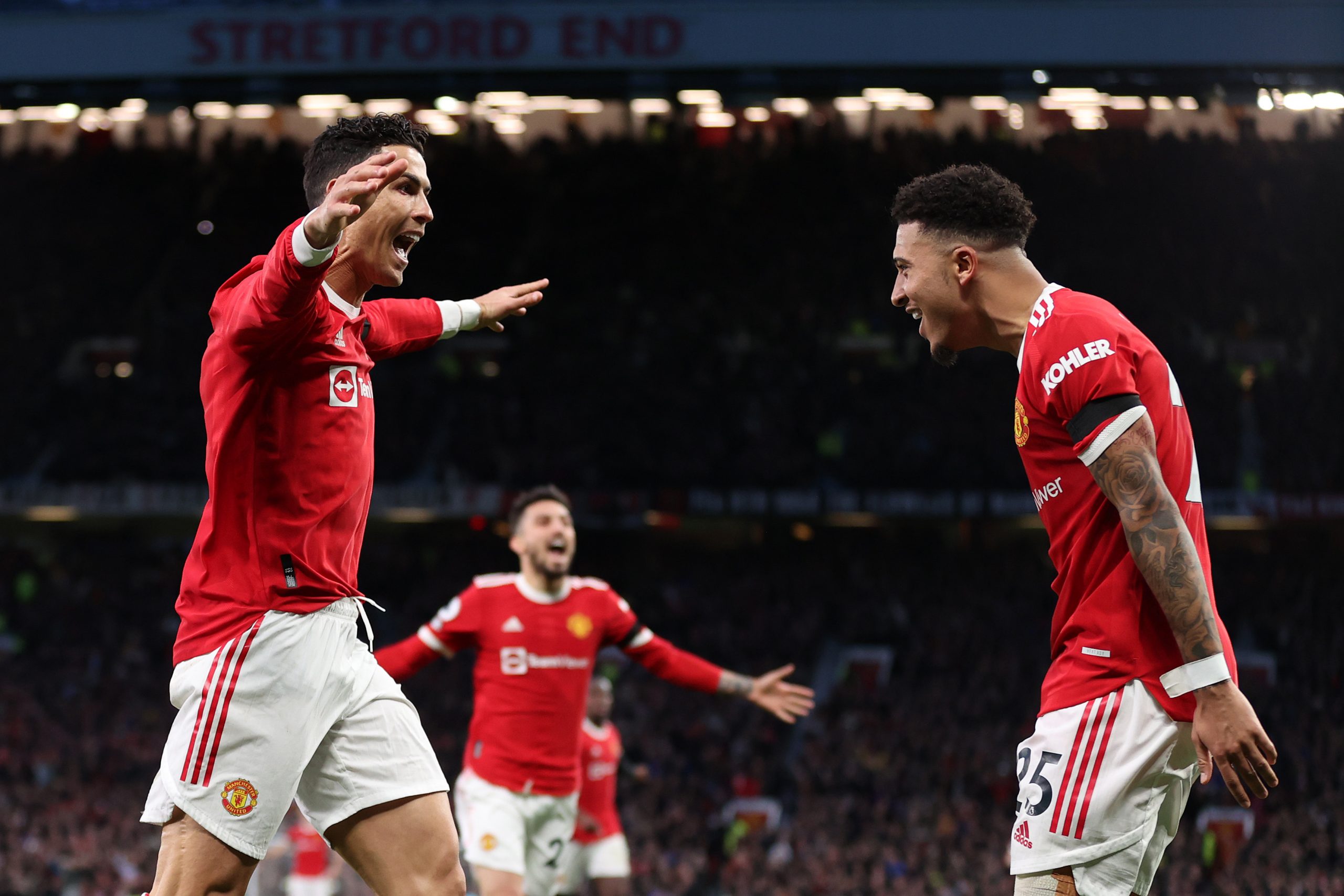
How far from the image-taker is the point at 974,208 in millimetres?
3182

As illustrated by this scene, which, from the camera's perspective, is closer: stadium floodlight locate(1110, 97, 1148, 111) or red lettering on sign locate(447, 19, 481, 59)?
red lettering on sign locate(447, 19, 481, 59)

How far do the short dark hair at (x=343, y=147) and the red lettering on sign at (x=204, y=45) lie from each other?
647 inches

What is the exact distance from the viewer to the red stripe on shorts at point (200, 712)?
3.19m

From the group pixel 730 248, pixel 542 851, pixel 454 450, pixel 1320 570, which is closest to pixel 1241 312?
pixel 1320 570

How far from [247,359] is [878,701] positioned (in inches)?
675

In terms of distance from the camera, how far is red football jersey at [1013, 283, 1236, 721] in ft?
9.18

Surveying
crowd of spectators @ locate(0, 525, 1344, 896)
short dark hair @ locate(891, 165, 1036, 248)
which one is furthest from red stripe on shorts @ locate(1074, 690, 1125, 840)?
crowd of spectators @ locate(0, 525, 1344, 896)

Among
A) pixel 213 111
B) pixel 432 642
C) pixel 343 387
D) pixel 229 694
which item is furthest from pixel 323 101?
pixel 229 694

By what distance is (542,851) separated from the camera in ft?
23.1

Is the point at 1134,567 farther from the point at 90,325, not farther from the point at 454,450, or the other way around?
the point at 90,325

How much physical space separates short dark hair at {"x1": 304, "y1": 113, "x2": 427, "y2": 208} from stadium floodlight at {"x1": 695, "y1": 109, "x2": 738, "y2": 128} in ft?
59.6

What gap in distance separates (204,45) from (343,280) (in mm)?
16730

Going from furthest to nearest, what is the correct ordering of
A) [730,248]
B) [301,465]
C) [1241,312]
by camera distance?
[730,248], [1241,312], [301,465]

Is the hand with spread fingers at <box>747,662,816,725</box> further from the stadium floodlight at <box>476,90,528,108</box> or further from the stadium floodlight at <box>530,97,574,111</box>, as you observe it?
the stadium floodlight at <box>530,97,574,111</box>
